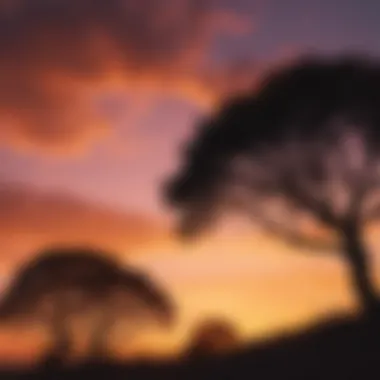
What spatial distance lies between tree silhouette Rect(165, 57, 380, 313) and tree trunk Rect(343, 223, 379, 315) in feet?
0.17

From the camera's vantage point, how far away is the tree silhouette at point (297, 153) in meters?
3.02

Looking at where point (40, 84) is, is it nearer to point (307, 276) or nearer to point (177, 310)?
point (177, 310)

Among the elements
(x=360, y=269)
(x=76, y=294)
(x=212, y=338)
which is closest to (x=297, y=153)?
(x=360, y=269)

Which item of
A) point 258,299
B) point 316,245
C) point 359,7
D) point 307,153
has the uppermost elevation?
point 359,7

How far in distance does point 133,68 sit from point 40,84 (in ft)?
1.49

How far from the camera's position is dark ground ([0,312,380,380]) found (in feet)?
8.01

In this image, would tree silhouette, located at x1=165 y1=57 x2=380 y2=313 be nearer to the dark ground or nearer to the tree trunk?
the tree trunk

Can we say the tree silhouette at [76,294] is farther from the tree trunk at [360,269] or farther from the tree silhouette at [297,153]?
the tree trunk at [360,269]

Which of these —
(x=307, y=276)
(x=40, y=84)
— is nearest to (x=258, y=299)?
(x=307, y=276)

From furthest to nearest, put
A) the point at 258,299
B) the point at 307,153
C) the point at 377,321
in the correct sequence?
the point at 307,153 → the point at 258,299 → the point at 377,321

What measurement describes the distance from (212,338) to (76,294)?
63cm

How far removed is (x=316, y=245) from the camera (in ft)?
9.75

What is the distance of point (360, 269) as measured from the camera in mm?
2850

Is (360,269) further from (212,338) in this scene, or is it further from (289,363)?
(212,338)
